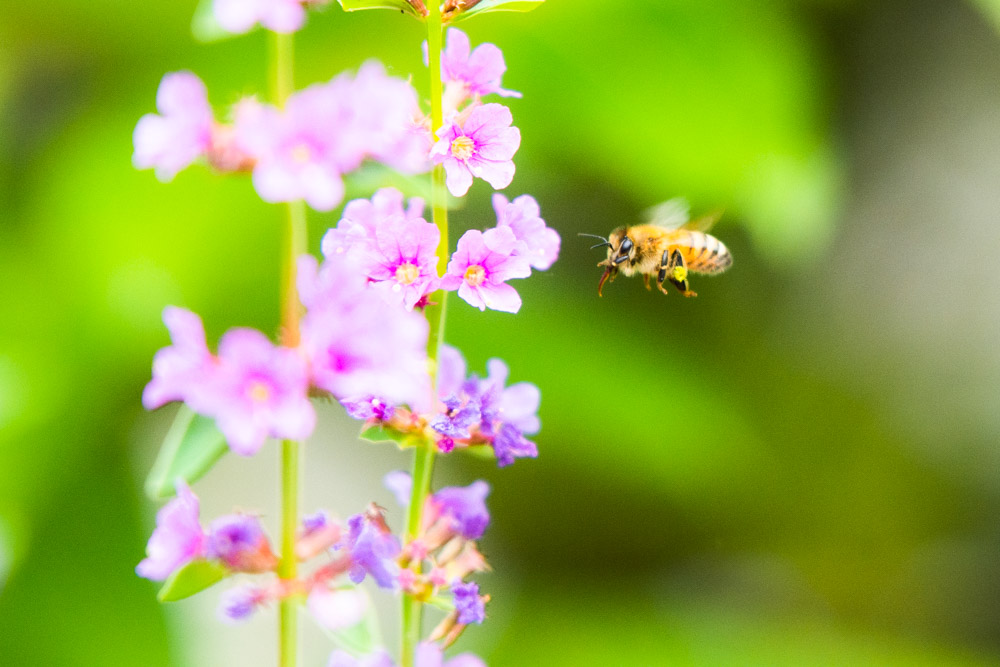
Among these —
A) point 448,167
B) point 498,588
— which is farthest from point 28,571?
point 448,167

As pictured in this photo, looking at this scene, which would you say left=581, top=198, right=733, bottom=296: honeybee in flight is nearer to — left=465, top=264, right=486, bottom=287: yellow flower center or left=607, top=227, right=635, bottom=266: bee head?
left=607, top=227, right=635, bottom=266: bee head

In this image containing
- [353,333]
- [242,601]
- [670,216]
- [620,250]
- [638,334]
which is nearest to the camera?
[353,333]

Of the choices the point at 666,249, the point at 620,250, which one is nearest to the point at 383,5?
the point at 620,250

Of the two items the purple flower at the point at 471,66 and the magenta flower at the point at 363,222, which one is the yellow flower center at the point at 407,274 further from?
the purple flower at the point at 471,66

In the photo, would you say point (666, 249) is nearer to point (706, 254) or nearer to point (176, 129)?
point (706, 254)

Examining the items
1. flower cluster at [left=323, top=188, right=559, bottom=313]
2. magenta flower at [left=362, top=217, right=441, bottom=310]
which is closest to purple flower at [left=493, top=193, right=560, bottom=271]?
flower cluster at [left=323, top=188, right=559, bottom=313]
